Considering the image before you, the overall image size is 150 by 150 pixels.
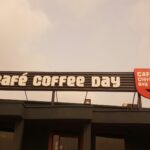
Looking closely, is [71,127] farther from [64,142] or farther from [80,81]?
[80,81]

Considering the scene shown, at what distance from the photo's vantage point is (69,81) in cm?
1766

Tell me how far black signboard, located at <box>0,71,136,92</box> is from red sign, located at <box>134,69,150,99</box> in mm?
285

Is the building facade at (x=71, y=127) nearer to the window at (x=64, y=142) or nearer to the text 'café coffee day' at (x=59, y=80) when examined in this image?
the window at (x=64, y=142)

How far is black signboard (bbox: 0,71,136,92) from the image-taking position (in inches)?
687

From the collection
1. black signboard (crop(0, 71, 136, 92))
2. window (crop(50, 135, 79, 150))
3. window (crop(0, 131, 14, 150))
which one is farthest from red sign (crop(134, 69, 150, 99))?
window (crop(0, 131, 14, 150))

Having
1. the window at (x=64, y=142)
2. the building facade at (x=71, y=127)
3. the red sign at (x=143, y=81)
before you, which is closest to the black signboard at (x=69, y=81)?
the red sign at (x=143, y=81)

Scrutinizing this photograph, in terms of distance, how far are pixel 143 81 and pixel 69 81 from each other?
4.35 metres

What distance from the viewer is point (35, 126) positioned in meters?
16.0

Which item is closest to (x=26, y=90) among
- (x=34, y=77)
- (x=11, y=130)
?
(x=34, y=77)

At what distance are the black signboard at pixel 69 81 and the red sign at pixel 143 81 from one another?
28 centimetres

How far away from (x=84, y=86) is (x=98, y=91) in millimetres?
875

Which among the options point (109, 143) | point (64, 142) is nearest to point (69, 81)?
point (64, 142)

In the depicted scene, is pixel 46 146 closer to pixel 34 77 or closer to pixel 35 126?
pixel 35 126

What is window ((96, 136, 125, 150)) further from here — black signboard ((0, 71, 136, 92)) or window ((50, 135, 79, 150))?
black signboard ((0, 71, 136, 92))
